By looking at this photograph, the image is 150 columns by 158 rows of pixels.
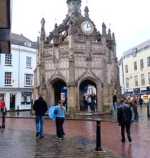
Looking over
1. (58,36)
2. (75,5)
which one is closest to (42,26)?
(58,36)

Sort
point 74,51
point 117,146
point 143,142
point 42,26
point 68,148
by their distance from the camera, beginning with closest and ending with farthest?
Answer: point 68,148, point 117,146, point 143,142, point 74,51, point 42,26

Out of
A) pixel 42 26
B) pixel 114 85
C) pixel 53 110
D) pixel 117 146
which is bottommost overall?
pixel 117 146

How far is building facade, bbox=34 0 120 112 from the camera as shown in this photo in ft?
95.0

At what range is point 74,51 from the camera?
29188 mm

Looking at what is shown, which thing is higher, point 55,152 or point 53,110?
point 53,110

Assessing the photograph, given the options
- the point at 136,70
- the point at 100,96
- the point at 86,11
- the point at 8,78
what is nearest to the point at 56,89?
the point at 100,96

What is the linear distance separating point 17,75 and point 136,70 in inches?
971

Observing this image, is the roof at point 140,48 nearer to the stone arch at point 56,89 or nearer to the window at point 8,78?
the window at point 8,78

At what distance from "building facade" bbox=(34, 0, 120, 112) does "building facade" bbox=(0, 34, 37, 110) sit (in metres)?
21.9

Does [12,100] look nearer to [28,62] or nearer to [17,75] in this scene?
[17,75]

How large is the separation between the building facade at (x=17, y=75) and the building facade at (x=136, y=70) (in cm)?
2083

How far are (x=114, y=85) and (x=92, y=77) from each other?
228cm

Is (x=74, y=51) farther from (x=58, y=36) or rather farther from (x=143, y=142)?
→ (x=143, y=142)

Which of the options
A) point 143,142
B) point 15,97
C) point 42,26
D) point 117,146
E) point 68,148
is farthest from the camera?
point 15,97
